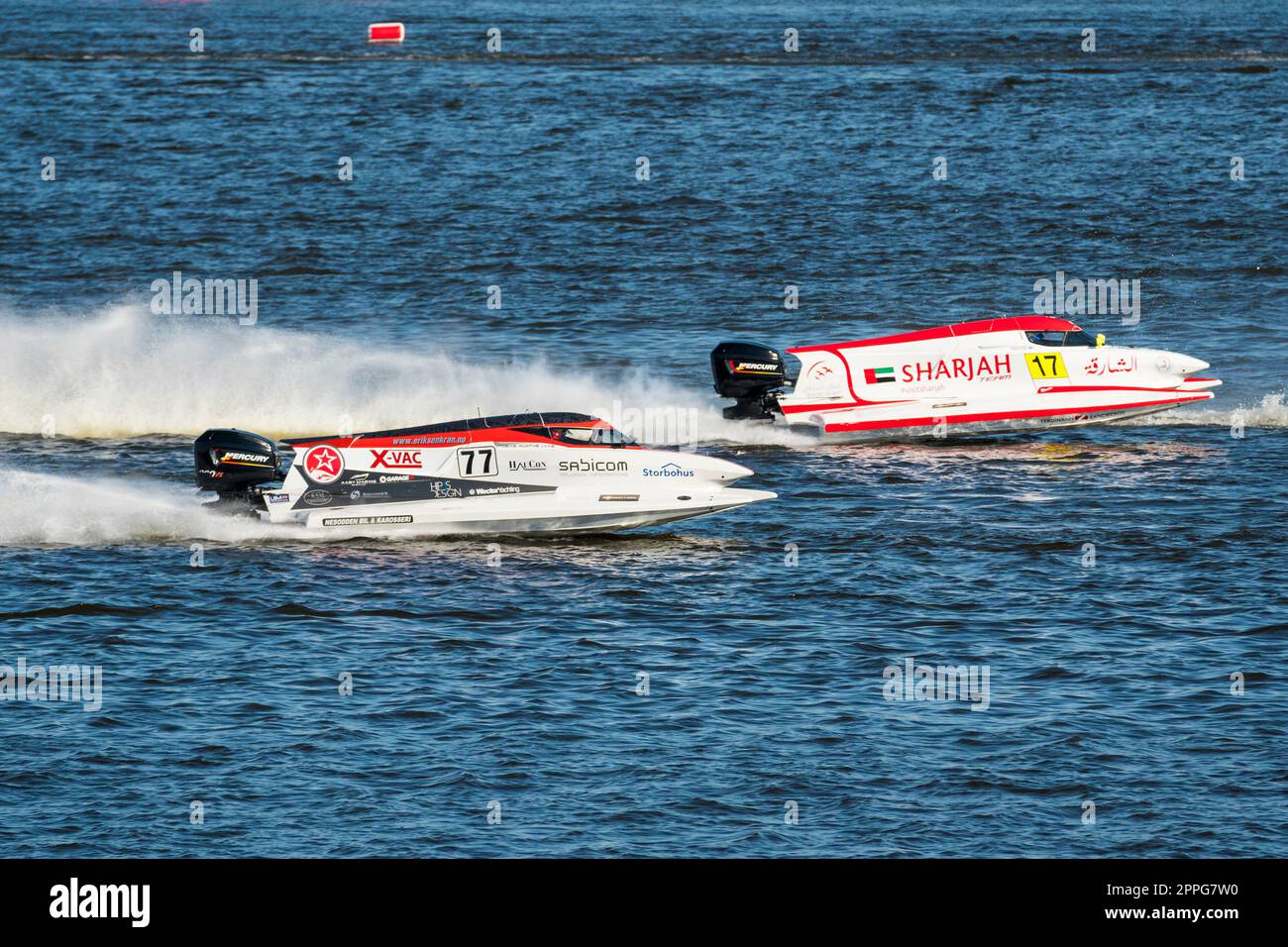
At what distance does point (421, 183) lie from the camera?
228 feet

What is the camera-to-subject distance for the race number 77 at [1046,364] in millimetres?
36875

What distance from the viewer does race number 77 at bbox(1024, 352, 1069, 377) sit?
1452 inches

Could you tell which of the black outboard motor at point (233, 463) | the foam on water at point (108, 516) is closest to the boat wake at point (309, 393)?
the foam on water at point (108, 516)

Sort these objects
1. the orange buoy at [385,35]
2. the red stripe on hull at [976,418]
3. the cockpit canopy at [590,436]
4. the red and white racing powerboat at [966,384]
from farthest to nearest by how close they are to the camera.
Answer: the orange buoy at [385,35] < the red stripe on hull at [976,418] < the red and white racing powerboat at [966,384] < the cockpit canopy at [590,436]

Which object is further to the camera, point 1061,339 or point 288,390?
point 288,390
